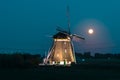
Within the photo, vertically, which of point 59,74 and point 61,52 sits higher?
point 61,52

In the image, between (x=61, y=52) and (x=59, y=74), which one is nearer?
(x=59, y=74)

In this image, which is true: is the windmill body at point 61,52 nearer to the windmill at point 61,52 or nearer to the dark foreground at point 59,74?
the windmill at point 61,52

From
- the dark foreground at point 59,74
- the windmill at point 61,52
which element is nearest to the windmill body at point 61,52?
the windmill at point 61,52

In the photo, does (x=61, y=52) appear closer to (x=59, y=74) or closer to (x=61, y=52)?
(x=61, y=52)

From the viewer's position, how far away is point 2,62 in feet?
195

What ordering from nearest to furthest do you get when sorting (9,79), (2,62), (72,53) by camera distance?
(9,79)
(2,62)
(72,53)

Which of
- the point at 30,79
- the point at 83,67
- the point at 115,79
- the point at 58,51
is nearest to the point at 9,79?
the point at 30,79

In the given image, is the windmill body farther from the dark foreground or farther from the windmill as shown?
the dark foreground

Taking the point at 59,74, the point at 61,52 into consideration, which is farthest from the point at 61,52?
the point at 59,74

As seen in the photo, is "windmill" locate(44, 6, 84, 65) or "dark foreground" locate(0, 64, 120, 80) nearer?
"dark foreground" locate(0, 64, 120, 80)

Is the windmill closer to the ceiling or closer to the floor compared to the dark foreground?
closer to the ceiling

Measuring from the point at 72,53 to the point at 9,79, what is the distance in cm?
3889

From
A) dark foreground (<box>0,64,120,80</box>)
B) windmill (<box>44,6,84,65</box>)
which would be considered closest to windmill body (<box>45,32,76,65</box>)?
windmill (<box>44,6,84,65</box>)

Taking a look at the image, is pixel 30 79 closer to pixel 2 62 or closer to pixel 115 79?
pixel 115 79
